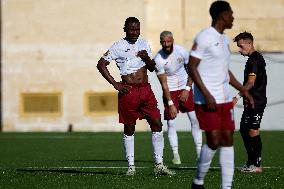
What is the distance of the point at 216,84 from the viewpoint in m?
11.0

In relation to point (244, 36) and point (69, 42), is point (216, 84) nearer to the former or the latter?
point (244, 36)

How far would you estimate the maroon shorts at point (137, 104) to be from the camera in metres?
14.8

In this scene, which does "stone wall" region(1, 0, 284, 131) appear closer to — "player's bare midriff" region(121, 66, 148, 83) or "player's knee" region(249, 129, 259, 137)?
"player's knee" region(249, 129, 259, 137)

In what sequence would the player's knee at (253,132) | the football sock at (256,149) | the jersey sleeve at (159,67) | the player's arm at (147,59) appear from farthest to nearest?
the jersey sleeve at (159,67) < the player's knee at (253,132) < the football sock at (256,149) < the player's arm at (147,59)

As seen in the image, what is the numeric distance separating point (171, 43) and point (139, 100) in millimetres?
1758

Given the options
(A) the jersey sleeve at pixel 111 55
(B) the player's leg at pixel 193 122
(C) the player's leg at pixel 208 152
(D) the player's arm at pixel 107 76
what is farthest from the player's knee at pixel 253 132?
(C) the player's leg at pixel 208 152

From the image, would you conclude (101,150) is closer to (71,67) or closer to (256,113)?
(256,113)

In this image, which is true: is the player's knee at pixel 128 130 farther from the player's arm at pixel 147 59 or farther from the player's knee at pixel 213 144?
the player's knee at pixel 213 144

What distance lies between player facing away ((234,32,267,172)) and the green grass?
31 cm

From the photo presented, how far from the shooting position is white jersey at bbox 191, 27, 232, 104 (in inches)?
429

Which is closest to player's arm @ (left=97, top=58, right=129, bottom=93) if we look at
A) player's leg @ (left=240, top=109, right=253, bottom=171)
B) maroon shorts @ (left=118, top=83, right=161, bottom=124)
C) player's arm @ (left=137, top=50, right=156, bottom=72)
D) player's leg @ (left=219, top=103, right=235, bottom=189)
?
maroon shorts @ (left=118, top=83, right=161, bottom=124)

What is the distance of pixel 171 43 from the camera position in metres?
16.2

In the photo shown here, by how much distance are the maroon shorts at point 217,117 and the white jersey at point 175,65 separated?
15.1ft

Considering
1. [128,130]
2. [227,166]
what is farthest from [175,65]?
[227,166]
